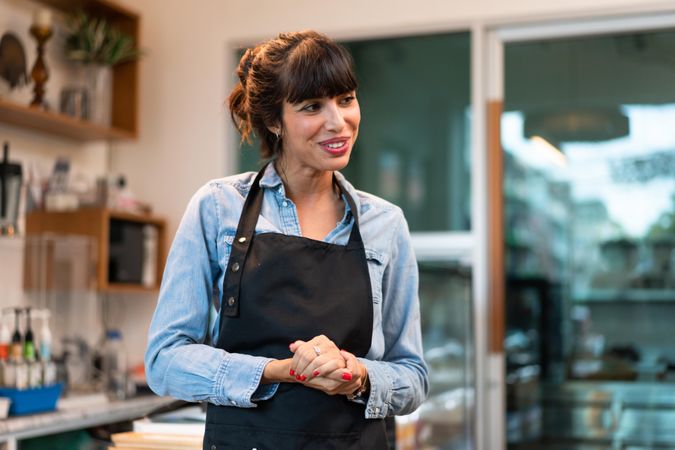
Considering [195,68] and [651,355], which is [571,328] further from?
[195,68]

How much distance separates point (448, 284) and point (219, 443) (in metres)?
2.30

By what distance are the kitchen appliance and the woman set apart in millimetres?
2022

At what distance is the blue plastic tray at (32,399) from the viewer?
2.90 meters

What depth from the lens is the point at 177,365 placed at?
1.31m

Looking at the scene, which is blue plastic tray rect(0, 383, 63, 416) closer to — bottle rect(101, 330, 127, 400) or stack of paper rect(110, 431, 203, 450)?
bottle rect(101, 330, 127, 400)

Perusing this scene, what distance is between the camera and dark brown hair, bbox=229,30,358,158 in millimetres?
1347

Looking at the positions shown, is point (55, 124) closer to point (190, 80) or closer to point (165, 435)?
point (190, 80)

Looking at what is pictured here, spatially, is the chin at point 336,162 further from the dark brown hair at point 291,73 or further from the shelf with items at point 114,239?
the shelf with items at point 114,239

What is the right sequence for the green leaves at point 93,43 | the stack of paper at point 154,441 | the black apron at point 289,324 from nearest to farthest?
the black apron at point 289,324 < the stack of paper at point 154,441 < the green leaves at point 93,43

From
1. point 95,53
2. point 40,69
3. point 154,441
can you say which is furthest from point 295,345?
point 95,53

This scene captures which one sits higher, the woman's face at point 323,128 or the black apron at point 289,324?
the woman's face at point 323,128

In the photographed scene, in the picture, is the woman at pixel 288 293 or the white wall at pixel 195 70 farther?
the white wall at pixel 195 70

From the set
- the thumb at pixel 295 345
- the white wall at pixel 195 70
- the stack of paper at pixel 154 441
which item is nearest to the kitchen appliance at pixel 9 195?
the white wall at pixel 195 70

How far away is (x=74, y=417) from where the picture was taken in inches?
118
